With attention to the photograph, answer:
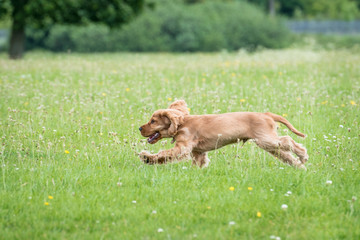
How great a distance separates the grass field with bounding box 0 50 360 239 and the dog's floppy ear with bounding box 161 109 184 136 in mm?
419

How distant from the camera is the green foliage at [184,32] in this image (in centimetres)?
3142

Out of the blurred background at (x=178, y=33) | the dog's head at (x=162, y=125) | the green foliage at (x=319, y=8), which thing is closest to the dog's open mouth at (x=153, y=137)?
the dog's head at (x=162, y=125)

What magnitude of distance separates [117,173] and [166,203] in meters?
0.93

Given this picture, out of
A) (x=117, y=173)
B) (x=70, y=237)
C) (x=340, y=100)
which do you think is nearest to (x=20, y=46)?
(x=340, y=100)

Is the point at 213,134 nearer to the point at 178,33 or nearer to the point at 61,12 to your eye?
the point at 61,12

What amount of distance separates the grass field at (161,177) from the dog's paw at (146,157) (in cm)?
14

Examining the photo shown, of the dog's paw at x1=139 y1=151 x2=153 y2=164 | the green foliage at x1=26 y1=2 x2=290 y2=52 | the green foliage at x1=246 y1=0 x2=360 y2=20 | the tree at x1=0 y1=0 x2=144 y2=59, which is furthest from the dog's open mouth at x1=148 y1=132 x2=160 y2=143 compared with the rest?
the green foliage at x1=246 y1=0 x2=360 y2=20

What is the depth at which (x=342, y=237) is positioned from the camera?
12.3 feet

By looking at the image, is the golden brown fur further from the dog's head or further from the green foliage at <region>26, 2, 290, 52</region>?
the green foliage at <region>26, 2, 290, 52</region>

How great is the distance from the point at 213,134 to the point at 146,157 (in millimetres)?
829

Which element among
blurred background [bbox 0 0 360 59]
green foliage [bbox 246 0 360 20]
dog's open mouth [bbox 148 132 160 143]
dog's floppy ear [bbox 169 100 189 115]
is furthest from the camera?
green foliage [bbox 246 0 360 20]

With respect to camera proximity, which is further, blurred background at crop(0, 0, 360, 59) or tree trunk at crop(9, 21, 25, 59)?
blurred background at crop(0, 0, 360, 59)

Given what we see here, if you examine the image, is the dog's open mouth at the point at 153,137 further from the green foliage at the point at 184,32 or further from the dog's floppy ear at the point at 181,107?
the green foliage at the point at 184,32

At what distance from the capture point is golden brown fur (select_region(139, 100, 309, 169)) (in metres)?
5.41
